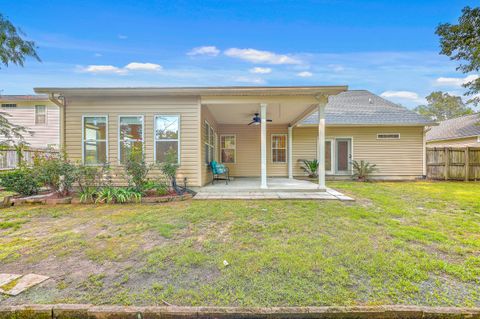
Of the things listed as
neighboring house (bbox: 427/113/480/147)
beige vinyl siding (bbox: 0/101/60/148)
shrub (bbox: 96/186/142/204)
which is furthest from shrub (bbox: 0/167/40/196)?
neighboring house (bbox: 427/113/480/147)

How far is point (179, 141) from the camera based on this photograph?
22.1 ft

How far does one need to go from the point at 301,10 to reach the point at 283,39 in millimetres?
2397

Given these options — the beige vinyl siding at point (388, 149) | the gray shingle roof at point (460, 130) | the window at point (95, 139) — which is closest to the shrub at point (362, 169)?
the beige vinyl siding at point (388, 149)

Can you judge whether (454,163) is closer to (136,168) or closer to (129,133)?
(136,168)

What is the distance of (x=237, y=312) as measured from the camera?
1.58 meters

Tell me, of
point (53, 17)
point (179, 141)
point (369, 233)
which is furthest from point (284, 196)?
point (53, 17)

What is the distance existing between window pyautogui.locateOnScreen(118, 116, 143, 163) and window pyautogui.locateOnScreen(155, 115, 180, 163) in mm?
495

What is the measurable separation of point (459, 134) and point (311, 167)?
12.1 metres

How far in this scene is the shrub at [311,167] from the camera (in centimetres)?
1054

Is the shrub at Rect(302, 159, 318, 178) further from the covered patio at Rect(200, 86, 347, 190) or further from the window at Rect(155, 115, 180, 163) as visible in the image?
the window at Rect(155, 115, 180, 163)

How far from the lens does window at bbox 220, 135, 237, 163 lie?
36.5ft

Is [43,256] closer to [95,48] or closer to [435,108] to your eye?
[95,48]

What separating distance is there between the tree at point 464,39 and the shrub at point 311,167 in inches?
239

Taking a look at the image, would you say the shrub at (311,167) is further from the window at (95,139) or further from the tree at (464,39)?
the window at (95,139)
